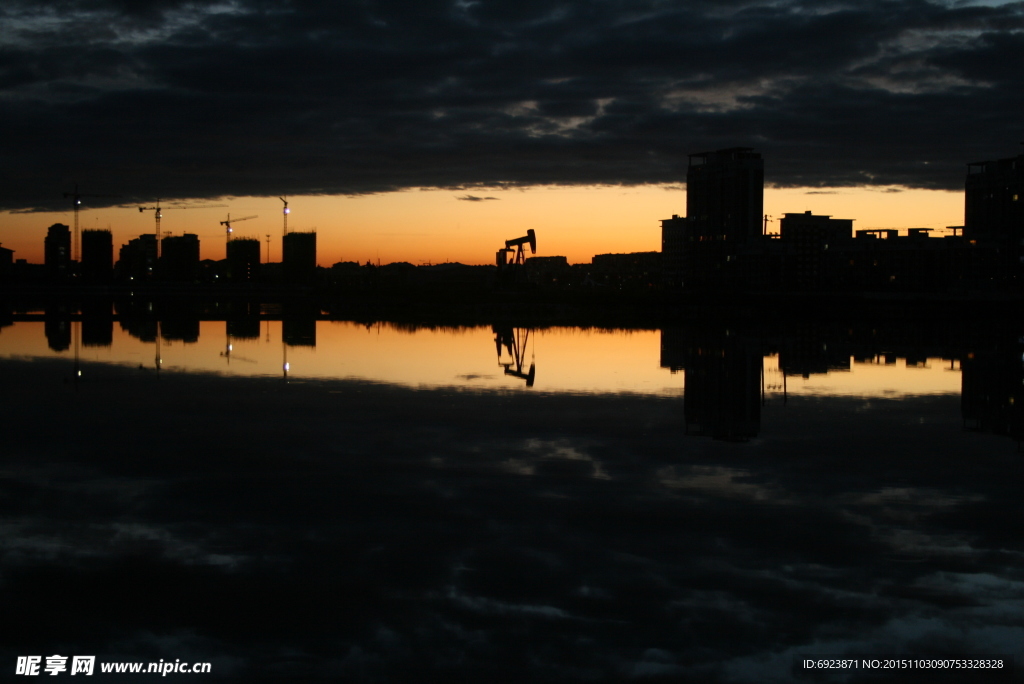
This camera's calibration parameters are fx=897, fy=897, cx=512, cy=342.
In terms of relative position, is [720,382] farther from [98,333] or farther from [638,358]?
[98,333]

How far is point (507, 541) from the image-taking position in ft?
41.3

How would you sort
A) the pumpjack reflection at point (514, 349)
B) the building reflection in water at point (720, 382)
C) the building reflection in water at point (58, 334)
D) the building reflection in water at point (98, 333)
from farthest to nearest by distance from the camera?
the building reflection in water at point (98, 333) < the building reflection in water at point (58, 334) < the pumpjack reflection at point (514, 349) < the building reflection in water at point (720, 382)

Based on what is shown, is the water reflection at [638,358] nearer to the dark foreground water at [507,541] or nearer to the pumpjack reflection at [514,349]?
the pumpjack reflection at [514,349]

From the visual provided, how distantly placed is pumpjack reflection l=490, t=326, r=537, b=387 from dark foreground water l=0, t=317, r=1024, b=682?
10601 mm

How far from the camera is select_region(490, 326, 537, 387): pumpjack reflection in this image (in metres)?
35.7

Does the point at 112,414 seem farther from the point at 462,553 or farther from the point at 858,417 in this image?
the point at 858,417

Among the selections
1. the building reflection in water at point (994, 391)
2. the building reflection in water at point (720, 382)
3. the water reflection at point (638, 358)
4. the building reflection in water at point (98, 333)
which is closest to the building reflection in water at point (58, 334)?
the water reflection at point (638, 358)

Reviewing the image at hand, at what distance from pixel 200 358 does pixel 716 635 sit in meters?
35.9

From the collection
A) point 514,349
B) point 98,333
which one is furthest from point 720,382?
point 98,333

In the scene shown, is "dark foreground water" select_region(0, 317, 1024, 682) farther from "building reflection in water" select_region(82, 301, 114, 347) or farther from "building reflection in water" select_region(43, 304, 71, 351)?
"building reflection in water" select_region(82, 301, 114, 347)

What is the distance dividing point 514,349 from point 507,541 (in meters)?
37.0

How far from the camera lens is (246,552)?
1202 cm

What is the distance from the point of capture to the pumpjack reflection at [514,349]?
35703 millimetres

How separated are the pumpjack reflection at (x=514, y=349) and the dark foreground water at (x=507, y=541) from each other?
10601 mm
